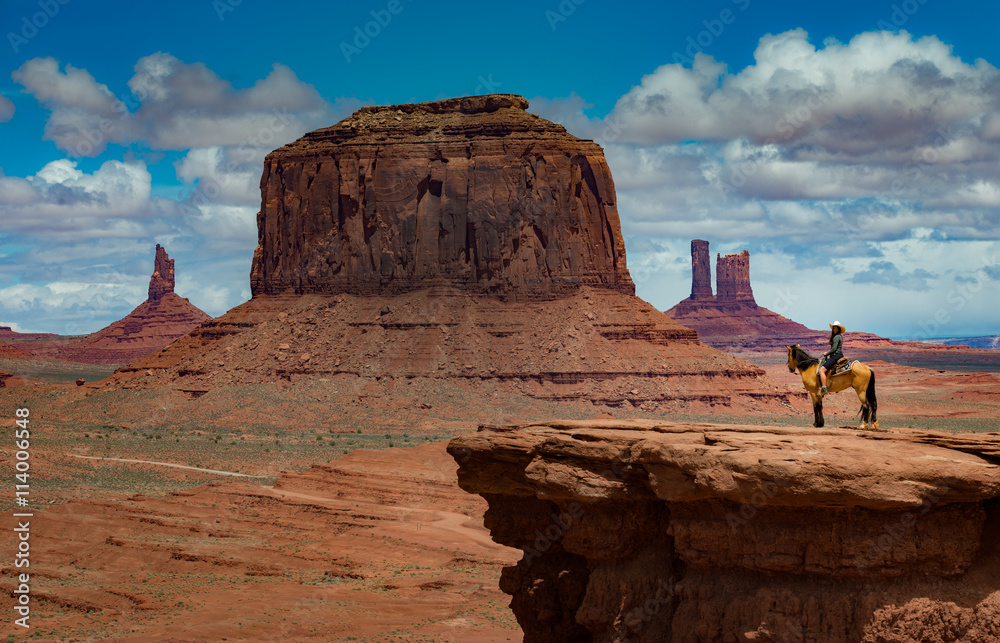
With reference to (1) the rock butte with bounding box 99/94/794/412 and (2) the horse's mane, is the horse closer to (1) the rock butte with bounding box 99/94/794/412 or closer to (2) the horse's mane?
(2) the horse's mane

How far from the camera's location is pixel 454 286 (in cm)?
10394

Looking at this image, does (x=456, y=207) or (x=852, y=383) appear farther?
(x=456, y=207)

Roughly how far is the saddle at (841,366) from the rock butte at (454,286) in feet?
248

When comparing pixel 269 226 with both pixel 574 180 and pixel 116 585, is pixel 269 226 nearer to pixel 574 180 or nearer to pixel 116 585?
pixel 574 180

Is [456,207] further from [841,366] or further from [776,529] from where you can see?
[776,529]

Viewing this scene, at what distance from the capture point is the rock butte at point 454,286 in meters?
95.2

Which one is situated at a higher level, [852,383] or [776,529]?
[852,383]

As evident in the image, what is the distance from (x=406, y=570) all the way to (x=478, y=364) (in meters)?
66.0

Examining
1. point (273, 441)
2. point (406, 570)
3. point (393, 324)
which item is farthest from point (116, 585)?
point (393, 324)

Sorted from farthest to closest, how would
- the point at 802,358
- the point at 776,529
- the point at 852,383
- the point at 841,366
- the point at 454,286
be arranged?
the point at 454,286 → the point at 802,358 → the point at 841,366 → the point at 852,383 → the point at 776,529

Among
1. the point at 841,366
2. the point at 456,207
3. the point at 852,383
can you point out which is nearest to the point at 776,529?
the point at 852,383

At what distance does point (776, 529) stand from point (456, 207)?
92379 mm

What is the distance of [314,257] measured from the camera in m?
109

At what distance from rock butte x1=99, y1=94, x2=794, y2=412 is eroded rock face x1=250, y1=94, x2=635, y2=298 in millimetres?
143
